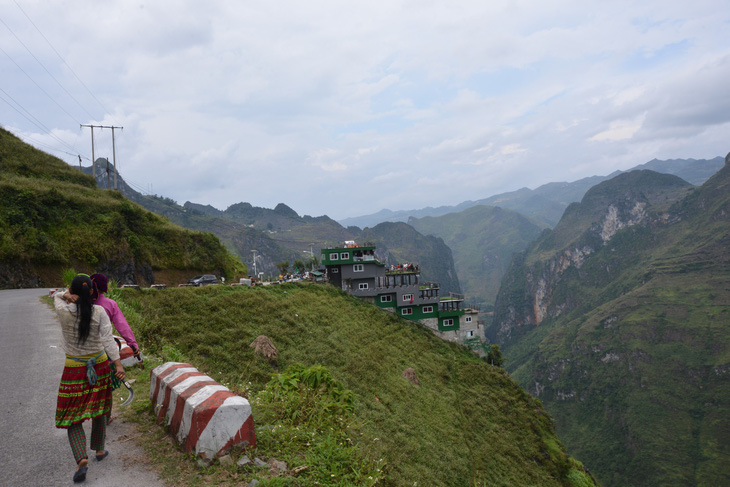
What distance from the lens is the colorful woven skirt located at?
523cm

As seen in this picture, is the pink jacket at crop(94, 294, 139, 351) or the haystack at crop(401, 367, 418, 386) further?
the haystack at crop(401, 367, 418, 386)

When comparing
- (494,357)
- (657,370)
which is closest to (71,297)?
(494,357)

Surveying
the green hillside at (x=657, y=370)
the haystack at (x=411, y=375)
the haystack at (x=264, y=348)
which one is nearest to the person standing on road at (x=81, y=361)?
the haystack at (x=264, y=348)

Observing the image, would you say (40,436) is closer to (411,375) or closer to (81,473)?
(81,473)

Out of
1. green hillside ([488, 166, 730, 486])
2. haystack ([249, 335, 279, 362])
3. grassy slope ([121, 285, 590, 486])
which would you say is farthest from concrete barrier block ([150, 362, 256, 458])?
green hillside ([488, 166, 730, 486])

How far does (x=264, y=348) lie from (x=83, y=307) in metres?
12.3

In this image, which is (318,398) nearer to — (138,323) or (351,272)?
(138,323)

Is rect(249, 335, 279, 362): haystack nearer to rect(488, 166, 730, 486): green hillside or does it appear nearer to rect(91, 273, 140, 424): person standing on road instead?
rect(91, 273, 140, 424): person standing on road

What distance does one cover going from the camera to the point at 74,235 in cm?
3162

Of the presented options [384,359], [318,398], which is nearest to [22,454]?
[318,398]

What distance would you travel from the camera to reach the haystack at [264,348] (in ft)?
54.6

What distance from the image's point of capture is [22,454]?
228 inches

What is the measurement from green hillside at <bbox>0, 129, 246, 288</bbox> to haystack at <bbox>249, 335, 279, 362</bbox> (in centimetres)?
2258

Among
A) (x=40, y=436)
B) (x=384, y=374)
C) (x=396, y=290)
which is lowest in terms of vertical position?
(x=384, y=374)
